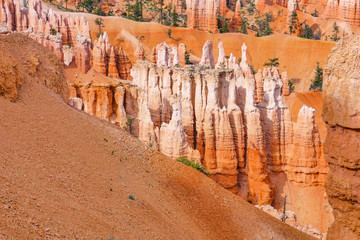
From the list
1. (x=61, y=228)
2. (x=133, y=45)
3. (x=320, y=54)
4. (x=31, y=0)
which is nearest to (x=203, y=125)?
(x=61, y=228)

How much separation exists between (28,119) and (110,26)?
6472 cm

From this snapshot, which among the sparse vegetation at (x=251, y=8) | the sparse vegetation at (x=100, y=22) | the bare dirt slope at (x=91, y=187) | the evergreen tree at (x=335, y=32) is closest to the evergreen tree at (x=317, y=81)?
the evergreen tree at (x=335, y=32)

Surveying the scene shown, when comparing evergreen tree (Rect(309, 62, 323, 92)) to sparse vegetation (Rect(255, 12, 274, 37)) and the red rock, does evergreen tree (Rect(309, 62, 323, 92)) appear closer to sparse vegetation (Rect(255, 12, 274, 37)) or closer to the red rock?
Answer: sparse vegetation (Rect(255, 12, 274, 37))

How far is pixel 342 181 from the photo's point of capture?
13.2 m

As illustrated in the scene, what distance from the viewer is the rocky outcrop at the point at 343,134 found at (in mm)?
12852

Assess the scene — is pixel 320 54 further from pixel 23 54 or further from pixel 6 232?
pixel 6 232

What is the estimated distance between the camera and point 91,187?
14281mm

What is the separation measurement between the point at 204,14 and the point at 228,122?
54.0m

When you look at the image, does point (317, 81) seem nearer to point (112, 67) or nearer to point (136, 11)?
point (112, 67)

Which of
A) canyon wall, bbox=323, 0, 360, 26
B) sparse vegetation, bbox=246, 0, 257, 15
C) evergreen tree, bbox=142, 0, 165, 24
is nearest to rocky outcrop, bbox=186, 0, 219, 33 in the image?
evergreen tree, bbox=142, 0, 165, 24

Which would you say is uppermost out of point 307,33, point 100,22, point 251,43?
point 100,22

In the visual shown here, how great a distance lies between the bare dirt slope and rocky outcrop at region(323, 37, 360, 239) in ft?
14.0

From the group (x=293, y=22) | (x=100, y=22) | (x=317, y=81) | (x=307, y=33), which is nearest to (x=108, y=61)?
(x=100, y=22)

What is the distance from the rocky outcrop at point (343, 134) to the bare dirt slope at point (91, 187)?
426cm
